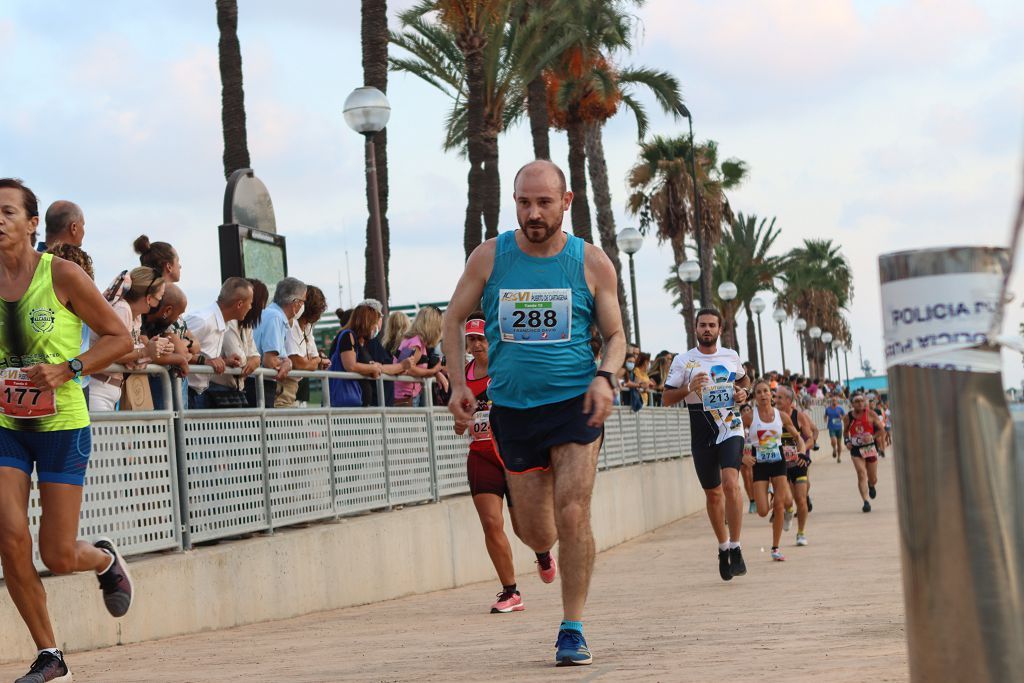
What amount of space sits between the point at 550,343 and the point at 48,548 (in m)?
2.40

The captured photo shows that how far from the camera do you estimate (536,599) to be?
39.9 ft

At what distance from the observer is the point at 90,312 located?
6367 millimetres

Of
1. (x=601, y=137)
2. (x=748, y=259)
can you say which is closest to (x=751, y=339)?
(x=748, y=259)

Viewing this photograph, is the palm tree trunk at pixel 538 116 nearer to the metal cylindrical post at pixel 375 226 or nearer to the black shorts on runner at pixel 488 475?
the metal cylindrical post at pixel 375 226

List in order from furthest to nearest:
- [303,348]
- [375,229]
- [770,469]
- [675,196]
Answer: [675,196] → [375,229] → [770,469] → [303,348]

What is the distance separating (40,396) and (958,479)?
13.8 feet

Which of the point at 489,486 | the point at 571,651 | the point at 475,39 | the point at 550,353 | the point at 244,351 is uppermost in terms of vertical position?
the point at 475,39

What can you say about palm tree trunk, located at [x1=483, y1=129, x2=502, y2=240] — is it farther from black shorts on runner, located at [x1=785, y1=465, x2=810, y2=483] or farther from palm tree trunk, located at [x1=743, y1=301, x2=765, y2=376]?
palm tree trunk, located at [x1=743, y1=301, x2=765, y2=376]

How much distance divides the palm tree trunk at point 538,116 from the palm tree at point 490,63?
16.5 inches

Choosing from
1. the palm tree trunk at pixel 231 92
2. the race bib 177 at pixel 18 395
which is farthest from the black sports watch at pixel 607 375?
the palm tree trunk at pixel 231 92

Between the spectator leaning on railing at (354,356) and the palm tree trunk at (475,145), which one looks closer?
the spectator leaning on railing at (354,356)

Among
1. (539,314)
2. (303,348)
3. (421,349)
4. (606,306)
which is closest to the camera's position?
(539,314)

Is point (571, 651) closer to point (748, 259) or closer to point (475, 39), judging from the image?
point (475, 39)

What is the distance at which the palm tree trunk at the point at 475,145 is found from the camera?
27.6m
